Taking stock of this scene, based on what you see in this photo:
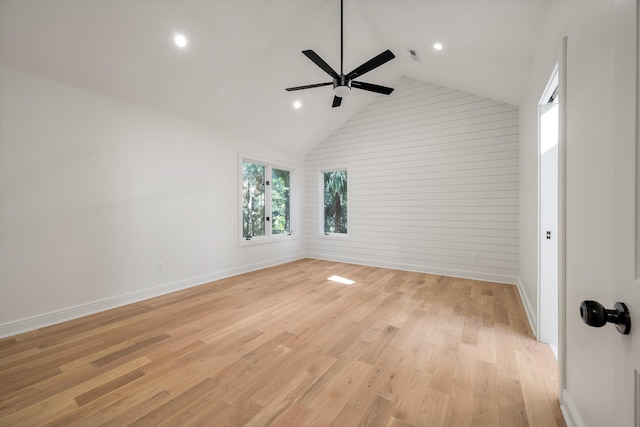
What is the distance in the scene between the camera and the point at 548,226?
92.6 inches

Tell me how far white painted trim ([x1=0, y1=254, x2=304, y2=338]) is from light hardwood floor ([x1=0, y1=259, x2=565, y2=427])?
127mm


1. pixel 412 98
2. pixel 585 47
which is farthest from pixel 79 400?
pixel 412 98

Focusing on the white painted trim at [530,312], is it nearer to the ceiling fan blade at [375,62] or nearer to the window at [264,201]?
the ceiling fan blade at [375,62]

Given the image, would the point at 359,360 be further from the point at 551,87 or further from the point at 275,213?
the point at 275,213

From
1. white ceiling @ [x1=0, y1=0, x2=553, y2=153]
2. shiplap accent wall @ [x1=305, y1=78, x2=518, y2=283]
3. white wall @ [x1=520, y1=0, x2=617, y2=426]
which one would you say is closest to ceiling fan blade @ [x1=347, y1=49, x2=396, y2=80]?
white ceiling @ [x1=0, y1=0, x2=553, y2=153]

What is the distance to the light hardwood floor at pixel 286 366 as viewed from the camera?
1.56 meters

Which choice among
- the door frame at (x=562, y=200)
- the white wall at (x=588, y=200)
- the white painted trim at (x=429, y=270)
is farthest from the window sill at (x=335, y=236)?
the white wall at (x=588, y=200)

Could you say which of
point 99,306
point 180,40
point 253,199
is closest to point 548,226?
point 180,40

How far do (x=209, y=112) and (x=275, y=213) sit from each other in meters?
2.45

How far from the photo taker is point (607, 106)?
3.34ft

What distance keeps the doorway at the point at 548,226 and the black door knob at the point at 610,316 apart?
6.85 feet

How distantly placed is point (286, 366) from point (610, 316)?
1.92m

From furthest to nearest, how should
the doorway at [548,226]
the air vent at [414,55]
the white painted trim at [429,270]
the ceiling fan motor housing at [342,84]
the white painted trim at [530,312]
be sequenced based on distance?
1. the white painted trim at [429,270]
2. the air vent at [414,55]
3. the ceiling fan motor housing at [342,84]
4. the white painted trim at [530,312]
5. the doorway at [548,226]

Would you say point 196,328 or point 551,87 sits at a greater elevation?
point 551,87
